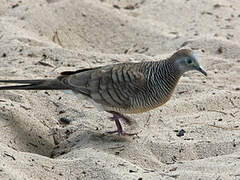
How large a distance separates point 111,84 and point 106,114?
1.99 ft

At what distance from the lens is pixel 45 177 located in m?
3.74

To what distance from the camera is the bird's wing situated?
444 centimetres

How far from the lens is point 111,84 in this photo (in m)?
4.49

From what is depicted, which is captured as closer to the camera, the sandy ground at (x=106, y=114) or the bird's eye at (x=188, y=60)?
the sandy ground at (x=106, y=114)

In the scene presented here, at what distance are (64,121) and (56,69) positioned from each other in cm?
101

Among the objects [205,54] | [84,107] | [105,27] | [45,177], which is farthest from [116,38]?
[45,177]

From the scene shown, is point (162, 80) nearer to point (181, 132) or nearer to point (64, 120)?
point (181, 132)

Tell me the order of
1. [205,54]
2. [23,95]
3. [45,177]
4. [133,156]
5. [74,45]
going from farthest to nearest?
[74,45] → [205,54] → [23,95] → [133,156] → [45,177]

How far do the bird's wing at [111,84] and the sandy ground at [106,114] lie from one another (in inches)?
13.2

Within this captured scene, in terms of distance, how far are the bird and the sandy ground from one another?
28 cm

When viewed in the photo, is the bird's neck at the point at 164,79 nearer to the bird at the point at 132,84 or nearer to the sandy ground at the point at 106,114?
the bird at the point at 132,84

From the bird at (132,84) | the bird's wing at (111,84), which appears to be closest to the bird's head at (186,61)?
the bird at (132,84)

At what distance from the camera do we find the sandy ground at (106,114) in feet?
12.8

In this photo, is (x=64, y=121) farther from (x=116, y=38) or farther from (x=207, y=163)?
(x=116, y=38)
